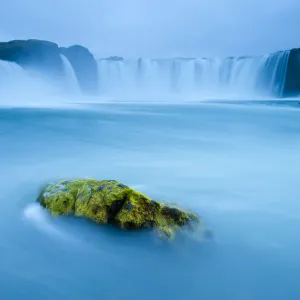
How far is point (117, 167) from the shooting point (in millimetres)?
6090

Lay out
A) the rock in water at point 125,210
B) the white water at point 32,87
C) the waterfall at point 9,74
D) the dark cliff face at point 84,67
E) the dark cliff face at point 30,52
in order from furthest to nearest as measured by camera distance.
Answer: the dark cliff face at point 84,67 → the dark cliff face at point 30,52 → the waterfall at point 9,74 → the white water at point 32,87 → the rock in water at point 125,210

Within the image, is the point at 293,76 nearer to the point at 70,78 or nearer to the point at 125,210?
the point at 70,78

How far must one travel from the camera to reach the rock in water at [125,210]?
298 cm

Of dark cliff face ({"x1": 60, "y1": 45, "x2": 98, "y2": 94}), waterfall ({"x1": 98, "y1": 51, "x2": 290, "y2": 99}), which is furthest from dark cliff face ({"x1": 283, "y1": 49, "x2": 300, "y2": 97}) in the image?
dark cliff face ({"x1": 60, "y1": 45, "x2": 98, "y2": 94})

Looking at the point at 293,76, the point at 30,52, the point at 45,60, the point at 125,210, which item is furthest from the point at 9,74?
the point at 125,210

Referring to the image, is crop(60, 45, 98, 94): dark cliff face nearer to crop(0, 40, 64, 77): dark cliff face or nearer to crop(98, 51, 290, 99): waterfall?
crop(98, 51, 290, 99): waterfall

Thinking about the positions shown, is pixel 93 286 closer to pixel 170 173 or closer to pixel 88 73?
pixel 170 173

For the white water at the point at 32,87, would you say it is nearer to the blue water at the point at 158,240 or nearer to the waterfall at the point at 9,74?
the waterfall at the point at 9,74

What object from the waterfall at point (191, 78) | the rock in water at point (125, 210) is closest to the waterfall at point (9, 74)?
the waterfall at point (191, 78)

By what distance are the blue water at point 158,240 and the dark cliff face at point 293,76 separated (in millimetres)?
26373

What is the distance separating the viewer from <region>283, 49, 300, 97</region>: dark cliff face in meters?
30.3

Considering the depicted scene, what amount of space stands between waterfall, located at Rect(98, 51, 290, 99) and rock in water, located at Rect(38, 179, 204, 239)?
32691mm

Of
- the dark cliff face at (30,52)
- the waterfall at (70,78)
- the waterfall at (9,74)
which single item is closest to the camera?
the waterfall at (9,74)

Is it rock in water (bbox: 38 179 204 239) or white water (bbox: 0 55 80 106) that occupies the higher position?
rock in water (bbox: 38 179 204 239)
